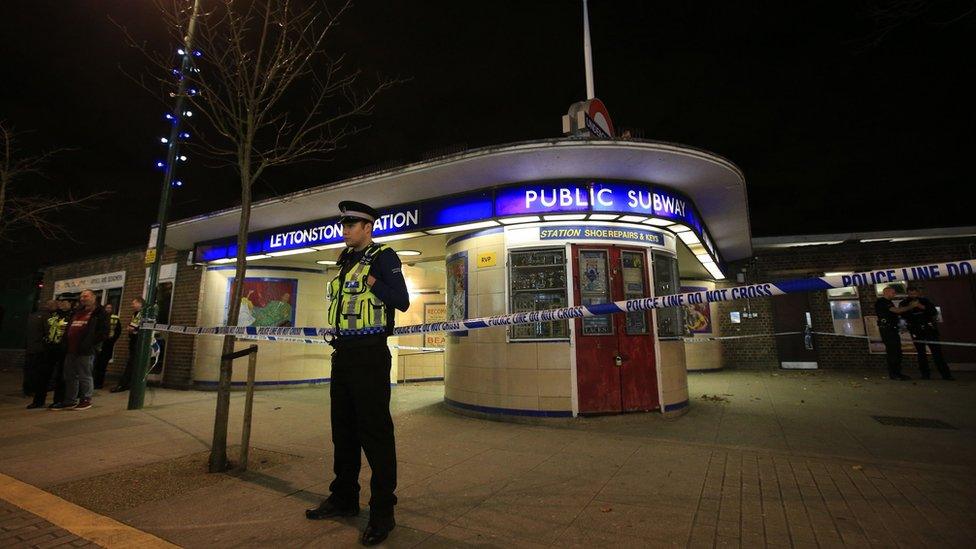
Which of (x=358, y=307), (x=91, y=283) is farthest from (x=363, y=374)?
(x=91, y=283)

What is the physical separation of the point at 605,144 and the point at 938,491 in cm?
431

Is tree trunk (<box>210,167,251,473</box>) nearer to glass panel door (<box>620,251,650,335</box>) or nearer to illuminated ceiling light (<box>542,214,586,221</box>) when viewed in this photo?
illuminated ceiling light (<box>542,214,586,221</box>)

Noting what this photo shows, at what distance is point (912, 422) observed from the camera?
18.3ft

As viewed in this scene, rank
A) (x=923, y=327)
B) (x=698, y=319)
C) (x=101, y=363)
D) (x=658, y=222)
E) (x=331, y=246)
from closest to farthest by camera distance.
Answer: (x=658, y=222) → (x=331, y=246) → (x=923, y=327) → (x=101, y=363) → (x=698, y=319)

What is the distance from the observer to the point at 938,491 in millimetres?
3309

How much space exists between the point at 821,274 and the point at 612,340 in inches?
392

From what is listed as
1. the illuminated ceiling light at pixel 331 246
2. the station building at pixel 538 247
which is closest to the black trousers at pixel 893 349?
the station building at pixel 538 247

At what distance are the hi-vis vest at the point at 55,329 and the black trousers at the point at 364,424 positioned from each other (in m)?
8.10

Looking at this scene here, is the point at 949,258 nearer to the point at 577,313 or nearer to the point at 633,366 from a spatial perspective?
the point at 633,366

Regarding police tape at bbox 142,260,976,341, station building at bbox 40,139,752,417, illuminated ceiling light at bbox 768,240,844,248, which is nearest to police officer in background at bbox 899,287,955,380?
illuminated ceiling light at bbox 768,240,844,248

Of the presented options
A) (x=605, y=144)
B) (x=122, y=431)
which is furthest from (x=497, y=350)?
(x=122, y=431)

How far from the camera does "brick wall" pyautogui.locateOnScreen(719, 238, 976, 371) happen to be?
1151 cm

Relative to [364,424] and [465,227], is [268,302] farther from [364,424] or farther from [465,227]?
[364,424]

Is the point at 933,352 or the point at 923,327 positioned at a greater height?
the point at 923,327
